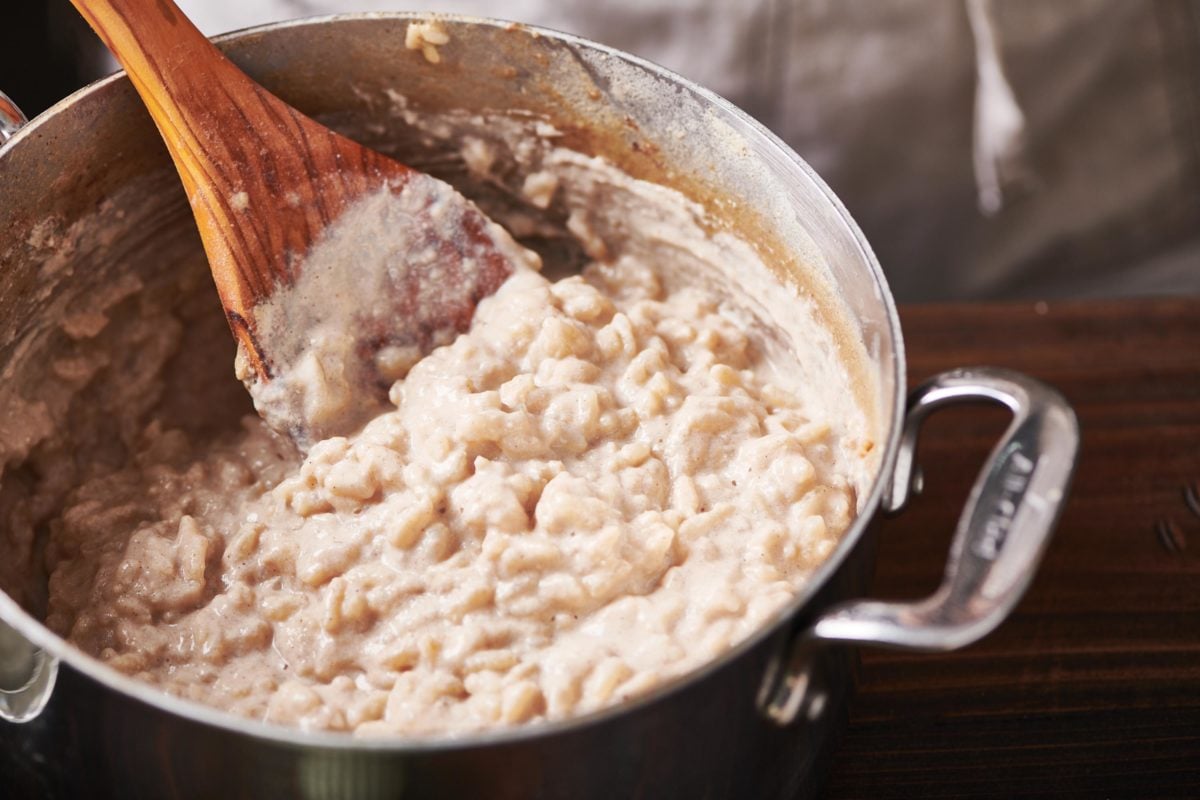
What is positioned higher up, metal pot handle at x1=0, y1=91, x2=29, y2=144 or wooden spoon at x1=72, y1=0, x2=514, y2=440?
metal pot handle at x1=0, y1=91, x2=29, y2=144

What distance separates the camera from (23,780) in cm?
110

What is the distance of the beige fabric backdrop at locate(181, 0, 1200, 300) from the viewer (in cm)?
239

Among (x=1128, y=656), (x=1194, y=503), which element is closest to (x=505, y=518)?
(x=1128, y=656)

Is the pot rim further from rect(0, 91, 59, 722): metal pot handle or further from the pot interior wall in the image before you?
the pot interior wall

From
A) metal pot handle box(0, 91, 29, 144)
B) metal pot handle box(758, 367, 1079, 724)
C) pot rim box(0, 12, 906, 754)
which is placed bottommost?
metal pot handle box(758, 367, 1079, 724)

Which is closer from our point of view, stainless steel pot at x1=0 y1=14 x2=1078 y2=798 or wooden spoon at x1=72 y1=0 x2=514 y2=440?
stainless steel pot at x1=0 y1=14 x2=1078 y2=798

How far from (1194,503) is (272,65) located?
1235 mm

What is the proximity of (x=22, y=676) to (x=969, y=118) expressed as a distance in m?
2.01

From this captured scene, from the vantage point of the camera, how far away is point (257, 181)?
4.65ft

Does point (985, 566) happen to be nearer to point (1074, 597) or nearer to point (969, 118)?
point (1074, 597)

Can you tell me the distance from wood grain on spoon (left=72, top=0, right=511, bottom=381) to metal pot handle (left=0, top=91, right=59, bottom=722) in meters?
0.49

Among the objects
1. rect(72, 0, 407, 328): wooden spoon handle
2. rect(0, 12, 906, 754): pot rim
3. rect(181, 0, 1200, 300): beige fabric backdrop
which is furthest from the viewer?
rect(181, 0, 1200, 300): beige fabric backdrop

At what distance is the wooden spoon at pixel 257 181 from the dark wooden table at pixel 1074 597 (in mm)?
624

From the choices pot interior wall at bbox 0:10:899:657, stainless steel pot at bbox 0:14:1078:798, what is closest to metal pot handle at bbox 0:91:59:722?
stainless steel pot at bbox 0:14:1078:798
